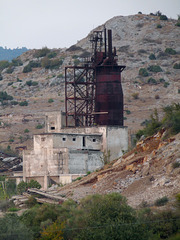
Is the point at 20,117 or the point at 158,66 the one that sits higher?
the point at 158,66

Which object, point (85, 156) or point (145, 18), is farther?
point (145, 18)

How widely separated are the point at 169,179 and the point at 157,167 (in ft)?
8.54

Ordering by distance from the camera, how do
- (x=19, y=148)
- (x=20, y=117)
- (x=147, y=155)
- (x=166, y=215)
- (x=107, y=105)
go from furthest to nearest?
(x=20, y=117) < (x=19, y=148) < (x=107, y=105) < (x=147, y=155) < (x=166, y=215)

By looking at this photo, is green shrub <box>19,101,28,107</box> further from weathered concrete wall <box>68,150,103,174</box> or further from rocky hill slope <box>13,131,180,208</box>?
rocky hill slope <box>13,131,180,208</box>

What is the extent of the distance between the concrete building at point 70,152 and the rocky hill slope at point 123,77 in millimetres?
20408

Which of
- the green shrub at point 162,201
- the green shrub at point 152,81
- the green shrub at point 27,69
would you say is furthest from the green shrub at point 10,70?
the green shrub at point 162,201

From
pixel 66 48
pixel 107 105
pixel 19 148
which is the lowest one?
pixel 19 148

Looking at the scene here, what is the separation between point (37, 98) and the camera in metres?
87.8

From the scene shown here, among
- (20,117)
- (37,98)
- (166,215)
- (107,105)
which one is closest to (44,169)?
(107,105)

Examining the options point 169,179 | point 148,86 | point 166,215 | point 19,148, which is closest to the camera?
point 166,215

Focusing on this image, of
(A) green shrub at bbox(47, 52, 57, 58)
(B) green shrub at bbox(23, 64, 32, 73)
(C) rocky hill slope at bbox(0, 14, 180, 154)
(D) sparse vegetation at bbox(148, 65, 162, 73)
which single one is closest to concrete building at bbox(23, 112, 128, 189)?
(C) rocky hill slope at bbox(0, 14, 180, 154)

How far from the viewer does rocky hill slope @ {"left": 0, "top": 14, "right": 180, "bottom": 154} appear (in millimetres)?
78356

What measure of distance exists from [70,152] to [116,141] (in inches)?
181

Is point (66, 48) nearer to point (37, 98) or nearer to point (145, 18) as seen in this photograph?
point (145, 18)
